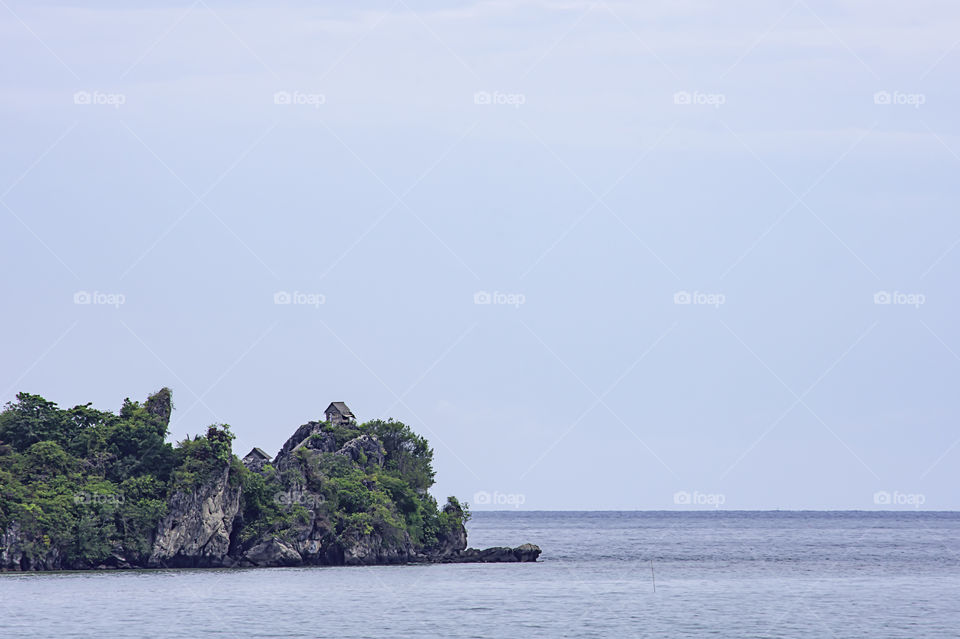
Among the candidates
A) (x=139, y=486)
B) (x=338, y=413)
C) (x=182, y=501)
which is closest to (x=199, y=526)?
(x=182, y=501)

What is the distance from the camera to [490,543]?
146375 mm

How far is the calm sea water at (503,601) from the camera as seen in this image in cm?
5262

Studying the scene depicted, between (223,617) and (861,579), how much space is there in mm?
46224

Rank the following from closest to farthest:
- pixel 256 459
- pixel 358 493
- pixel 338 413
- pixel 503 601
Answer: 1. pixel 503 601
2. pixel 358 493
3. pixel 256 459
4. pixel 338 413

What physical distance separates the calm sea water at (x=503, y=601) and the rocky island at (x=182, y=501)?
Result: 3.86 meters

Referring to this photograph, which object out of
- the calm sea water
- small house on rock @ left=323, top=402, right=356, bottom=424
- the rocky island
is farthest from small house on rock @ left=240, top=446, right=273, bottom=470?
the calm sea water

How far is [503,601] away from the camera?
64.7m

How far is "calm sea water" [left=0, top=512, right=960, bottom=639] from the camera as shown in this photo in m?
52.6

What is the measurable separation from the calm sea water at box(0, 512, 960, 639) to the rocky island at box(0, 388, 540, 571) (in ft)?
12.7

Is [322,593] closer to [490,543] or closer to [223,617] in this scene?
[223,617]

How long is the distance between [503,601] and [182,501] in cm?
2996

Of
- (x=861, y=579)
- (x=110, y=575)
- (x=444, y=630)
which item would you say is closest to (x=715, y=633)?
(x=444, y=630)

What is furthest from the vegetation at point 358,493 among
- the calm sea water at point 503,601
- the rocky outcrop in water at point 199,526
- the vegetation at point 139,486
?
the calm sea water at point 503,601

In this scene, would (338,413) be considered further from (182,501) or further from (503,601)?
(503,601)
